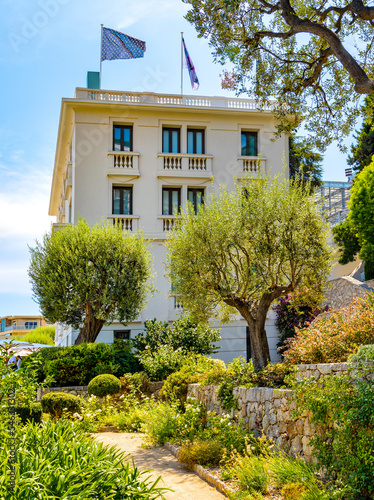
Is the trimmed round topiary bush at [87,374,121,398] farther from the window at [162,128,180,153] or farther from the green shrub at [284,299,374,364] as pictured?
the window at [162,128,180,153]

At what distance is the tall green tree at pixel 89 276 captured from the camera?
17.4m

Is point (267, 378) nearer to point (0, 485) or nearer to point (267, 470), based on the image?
point (267, 470)

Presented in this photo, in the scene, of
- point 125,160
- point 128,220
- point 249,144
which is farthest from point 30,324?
point 249,144

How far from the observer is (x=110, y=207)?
22.8 meters

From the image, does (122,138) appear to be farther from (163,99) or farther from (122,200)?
(122,200)

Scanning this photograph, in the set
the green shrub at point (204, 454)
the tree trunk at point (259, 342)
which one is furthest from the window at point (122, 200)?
the green shrub at point (204, 454)

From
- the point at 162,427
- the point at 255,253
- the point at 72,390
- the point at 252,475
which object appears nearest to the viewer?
the point at 252,475

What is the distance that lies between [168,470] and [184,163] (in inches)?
663

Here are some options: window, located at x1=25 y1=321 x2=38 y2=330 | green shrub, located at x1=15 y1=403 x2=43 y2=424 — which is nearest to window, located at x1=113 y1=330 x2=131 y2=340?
green shrub, located at x1=15 y1=403 x2=43 y2=424

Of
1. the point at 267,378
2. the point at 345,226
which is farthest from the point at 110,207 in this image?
the point at 267,378

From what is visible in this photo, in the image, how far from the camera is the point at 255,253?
1146 centimetres

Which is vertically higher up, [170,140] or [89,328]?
[170,140]

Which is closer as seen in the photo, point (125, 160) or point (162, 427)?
point (162, 427)

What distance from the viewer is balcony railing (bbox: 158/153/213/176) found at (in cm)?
2327
